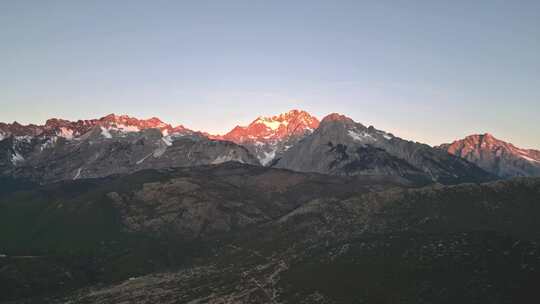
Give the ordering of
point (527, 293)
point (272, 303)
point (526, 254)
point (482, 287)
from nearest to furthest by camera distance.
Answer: point (527, 293), point (482, 287), point (526, 254), point (272, 303)

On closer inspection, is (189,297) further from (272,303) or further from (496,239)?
(496,239)

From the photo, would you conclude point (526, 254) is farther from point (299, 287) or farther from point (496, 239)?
point (299, 287)

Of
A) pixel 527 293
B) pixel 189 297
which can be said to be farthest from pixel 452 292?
pixel 189 297

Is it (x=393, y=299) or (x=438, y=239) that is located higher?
(x=438, y=239)

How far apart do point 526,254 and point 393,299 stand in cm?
4403

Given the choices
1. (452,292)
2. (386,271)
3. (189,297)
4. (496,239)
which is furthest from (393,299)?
(189,297)

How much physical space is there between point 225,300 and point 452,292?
7645 cm

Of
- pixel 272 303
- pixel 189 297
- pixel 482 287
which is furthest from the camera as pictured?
pixel 189 297

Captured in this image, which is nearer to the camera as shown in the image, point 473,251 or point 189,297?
point 473,251

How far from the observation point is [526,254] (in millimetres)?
160125

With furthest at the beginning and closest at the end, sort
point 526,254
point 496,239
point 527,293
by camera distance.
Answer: point 496,239
point 526,254
point 527,293

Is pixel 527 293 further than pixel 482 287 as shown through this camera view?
No

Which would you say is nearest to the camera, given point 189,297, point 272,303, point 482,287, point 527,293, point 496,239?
point 527,293

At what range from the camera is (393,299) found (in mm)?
151625
